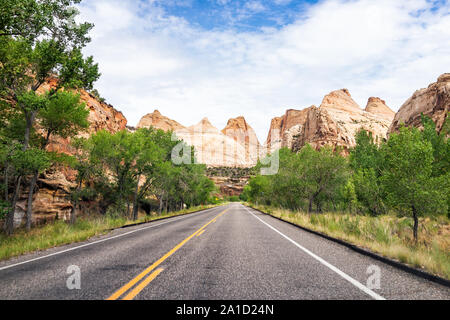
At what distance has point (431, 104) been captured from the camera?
42.5 metres

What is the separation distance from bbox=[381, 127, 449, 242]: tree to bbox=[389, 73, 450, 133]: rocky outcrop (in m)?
38.1

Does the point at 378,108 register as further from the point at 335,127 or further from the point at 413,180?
the point at 413,180

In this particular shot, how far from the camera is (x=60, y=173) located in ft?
74.5

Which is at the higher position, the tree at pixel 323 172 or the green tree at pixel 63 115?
the green tree at pixel 63 115

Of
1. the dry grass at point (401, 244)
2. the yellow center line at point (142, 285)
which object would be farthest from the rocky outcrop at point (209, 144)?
the yellow center line at point (142, 285)

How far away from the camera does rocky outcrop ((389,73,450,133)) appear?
128 ft

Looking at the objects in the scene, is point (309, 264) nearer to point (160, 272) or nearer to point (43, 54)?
point (160, 272)

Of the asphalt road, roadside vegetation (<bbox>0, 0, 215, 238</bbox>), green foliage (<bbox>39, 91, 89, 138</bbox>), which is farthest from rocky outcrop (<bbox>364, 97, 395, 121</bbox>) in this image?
the asphalt road

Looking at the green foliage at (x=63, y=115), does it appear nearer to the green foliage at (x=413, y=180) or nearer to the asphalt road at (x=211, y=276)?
the asphalt road at (x=211, y=276)

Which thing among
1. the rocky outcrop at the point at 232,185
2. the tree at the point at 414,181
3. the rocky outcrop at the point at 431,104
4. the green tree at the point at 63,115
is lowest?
the rocky outcrop at the point at 232,185

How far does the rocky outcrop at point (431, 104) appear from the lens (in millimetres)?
39125

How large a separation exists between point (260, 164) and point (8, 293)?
42.0 meters

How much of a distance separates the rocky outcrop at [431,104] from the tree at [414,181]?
1501 inches
